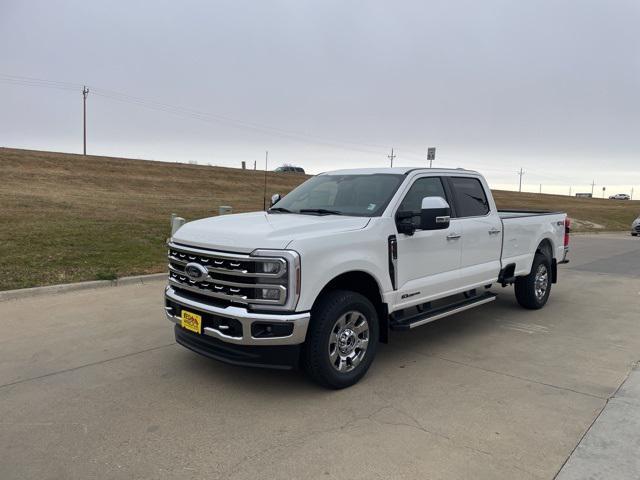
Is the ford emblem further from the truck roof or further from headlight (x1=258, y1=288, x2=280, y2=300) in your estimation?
the truck roof

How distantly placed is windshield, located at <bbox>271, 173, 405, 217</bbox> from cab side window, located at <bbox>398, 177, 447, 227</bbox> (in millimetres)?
160

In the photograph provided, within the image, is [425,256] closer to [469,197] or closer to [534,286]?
[469,197]

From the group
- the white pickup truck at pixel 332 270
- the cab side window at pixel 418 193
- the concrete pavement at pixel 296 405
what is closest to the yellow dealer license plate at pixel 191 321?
the white pickup truck at pixel 332 270

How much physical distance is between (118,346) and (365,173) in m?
3.24

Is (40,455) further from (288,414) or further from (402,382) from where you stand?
(402,382)

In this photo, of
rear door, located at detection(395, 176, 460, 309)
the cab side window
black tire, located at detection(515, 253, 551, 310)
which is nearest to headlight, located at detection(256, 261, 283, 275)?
rear door, located at detection(395, 176, 460, 309)

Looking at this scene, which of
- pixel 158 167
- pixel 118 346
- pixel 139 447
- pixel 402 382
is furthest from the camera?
pixel 158 167

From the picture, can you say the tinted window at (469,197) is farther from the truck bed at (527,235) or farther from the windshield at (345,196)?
the windshield at (345,196)

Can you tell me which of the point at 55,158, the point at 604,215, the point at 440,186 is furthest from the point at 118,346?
the point at 604,215

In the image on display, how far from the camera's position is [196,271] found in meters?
4.24

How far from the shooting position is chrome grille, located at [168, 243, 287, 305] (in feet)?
12.6

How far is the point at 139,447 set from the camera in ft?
11.0

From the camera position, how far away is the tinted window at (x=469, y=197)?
19.3 ft

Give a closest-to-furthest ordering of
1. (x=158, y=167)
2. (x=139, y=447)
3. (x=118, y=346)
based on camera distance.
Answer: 1. (x=139, y=447)
2. (x=118, y=346)
3. (x=158, y=167)
